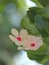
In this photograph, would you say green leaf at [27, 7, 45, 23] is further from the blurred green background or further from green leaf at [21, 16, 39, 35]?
the blurred green background

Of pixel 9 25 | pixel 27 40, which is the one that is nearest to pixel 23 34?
pixel 27 40

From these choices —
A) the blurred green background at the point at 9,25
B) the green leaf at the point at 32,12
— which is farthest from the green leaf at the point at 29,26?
the blurred green background at the point at 9,25

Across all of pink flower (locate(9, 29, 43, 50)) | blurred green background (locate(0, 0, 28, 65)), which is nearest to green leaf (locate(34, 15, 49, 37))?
pink flower (locate(9, 29, 43, 50))

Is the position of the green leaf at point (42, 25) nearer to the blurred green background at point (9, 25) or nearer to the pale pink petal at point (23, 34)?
the pale pink petal at point (23, 34)

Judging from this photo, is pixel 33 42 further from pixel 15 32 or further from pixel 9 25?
pixel 9 25

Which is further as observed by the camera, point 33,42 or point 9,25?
point 9,25

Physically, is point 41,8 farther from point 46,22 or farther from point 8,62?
point 8,62

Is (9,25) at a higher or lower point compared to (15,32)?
lower

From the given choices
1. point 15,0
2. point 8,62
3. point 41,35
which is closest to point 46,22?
point 41,35

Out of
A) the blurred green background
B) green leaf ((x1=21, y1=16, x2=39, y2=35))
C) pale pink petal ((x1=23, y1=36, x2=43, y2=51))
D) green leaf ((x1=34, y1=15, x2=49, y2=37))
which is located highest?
green leaf ((x1=34, y1=15, x2=49, y2=37))
